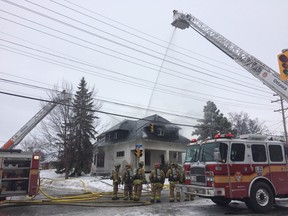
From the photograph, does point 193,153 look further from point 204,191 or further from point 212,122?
point 212,122

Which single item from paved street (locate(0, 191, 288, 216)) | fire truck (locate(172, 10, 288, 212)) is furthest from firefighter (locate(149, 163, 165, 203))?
fire truck (locate(172, 10, 288, 212))

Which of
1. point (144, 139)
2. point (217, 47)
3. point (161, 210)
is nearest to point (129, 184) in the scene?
point (161, 210)

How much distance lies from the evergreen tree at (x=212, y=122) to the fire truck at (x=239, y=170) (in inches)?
788

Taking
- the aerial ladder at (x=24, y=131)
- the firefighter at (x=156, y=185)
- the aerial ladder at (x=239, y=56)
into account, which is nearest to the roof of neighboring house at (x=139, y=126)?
the aerial ladder at (x=24, y=131)

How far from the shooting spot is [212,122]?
30.6 metres

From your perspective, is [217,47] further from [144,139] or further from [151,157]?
[151,157]

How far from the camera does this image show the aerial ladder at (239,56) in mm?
12867

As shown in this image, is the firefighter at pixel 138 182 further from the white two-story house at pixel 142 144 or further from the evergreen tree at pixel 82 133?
the evergreen tree at pixel 82 133

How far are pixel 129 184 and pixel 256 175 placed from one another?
5191 mm

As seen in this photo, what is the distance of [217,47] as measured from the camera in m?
15.6

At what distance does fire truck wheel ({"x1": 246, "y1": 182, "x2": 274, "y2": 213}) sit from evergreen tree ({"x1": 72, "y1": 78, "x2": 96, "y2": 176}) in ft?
68.9

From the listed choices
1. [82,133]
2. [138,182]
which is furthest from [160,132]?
[138,182]

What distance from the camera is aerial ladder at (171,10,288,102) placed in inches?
507

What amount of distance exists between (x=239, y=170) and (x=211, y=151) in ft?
3.44
